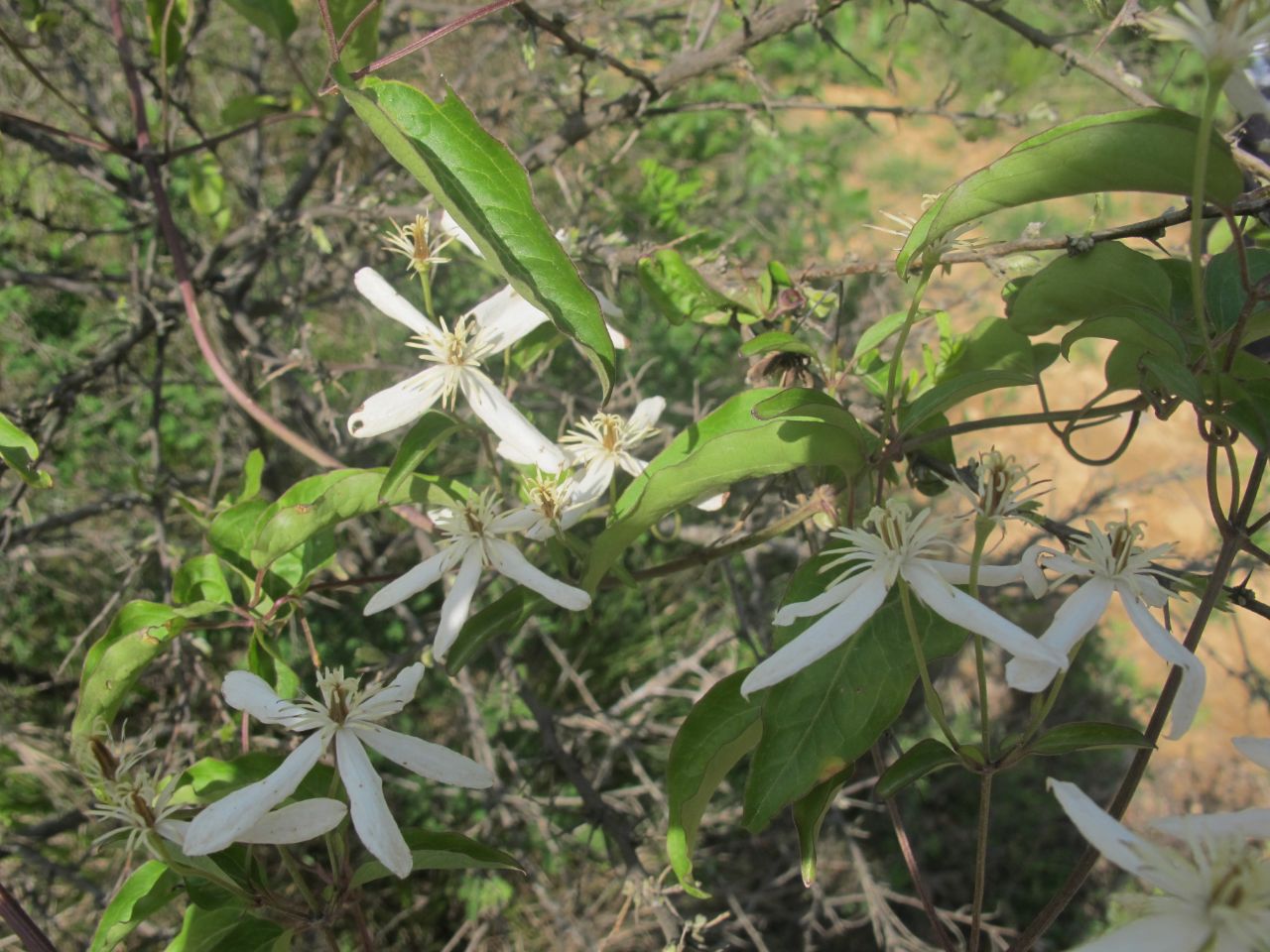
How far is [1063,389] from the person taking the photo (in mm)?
4312

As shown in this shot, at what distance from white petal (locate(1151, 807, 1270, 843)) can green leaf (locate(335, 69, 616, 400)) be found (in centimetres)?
40

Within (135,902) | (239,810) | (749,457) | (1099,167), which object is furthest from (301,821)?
(1099,167)

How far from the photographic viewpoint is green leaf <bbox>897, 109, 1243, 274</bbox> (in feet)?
1.84

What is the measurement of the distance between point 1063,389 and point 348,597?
3468 millimetres

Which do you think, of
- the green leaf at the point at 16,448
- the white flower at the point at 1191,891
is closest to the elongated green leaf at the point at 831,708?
the white flower at the point at 1191,891

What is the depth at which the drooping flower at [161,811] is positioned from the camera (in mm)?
643

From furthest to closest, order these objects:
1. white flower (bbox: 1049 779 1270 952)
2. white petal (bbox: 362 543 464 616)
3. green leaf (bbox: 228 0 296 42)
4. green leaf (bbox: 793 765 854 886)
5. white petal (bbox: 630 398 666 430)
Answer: green leaf (bbox: 228 0 296 42)
white petal (bbox: 630 398 666 430)
white petal (bbox: 362 543 464 616)
green leaf (bbox: 793 765 854 886)
white flower (bbox: 1049 779 1270 952)

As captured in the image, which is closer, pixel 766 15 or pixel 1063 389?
pixel 766 15

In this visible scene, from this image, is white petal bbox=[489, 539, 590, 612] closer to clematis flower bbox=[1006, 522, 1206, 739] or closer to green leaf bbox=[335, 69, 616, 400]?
green leaf bbox=[335, 69, 616, 400]

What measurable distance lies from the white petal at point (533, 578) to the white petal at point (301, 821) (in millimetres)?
213

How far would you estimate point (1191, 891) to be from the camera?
49 cm

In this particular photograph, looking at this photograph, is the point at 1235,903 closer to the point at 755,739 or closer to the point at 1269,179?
the point at 755,739

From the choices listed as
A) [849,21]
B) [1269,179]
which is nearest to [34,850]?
[1269,179]

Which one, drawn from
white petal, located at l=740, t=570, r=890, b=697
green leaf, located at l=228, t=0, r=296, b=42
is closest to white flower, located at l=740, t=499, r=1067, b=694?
white petal, located at l=740, t=570, r=890, b=697
